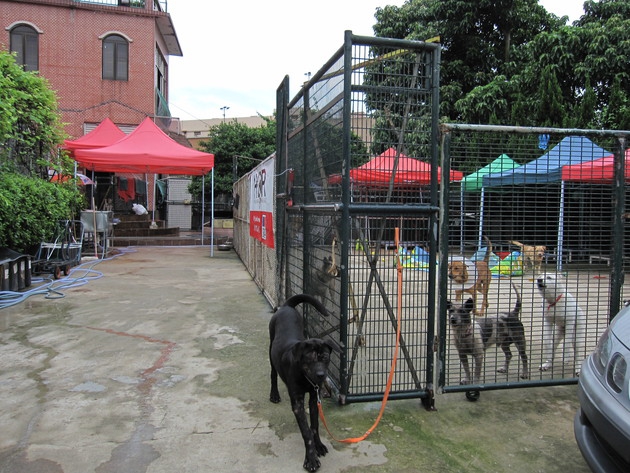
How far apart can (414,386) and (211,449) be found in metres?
1.62

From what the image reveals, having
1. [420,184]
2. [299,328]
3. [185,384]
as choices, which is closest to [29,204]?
[185,384]

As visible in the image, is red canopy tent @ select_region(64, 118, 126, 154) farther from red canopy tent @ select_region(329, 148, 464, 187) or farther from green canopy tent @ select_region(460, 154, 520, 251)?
green canopy tent @ select_region(460, 154, 520, 251)

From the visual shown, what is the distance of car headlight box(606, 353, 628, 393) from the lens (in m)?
2.18

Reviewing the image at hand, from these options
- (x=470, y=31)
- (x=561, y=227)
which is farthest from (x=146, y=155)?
(x=470, y=31)

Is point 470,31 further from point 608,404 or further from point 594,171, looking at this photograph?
point 608,404

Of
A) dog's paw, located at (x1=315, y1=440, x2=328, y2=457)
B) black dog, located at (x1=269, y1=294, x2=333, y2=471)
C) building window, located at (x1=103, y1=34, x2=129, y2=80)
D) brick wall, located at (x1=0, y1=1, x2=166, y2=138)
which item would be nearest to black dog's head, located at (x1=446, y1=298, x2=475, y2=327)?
black dog, located at (x1=269, y1=294, x2=333, y2=471)

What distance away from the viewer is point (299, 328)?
349 cm

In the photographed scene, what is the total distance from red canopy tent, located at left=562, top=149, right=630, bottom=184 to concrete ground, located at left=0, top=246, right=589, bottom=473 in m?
1.79

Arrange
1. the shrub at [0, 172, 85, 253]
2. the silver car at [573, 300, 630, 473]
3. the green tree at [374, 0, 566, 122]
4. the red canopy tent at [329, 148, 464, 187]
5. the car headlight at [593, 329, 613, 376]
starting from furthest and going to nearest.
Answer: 1. the green tree at [374, 0, 566, 122]
2. the shrub at [0, 172, 85, 253]
3. the red canopy tent at [329, 148, 464, 187]
4. the car headlight at [593, 329, 613, 376]
5. the silver car at [573, 300, 630, 473]

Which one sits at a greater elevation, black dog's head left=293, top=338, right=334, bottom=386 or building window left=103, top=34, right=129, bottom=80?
building window left=103, top=34, right=129, bottom=80

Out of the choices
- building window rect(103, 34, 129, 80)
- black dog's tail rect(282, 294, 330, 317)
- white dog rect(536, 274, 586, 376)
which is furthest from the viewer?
building window rect(103, 34, 129, 80)

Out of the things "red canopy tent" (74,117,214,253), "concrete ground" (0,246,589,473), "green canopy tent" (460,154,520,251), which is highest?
"red canopy tent" (74,117,214,253)

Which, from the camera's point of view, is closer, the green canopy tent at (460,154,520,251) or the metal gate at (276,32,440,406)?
the metal gate at (276,32,440,406)

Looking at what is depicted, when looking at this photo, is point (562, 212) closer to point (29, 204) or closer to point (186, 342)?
point (186, 342)
